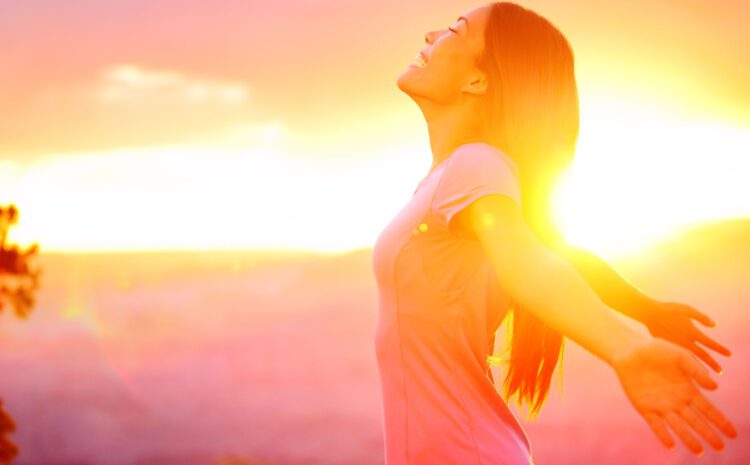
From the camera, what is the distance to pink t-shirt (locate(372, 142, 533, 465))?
3.00m

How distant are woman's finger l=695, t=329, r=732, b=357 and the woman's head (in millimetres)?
637

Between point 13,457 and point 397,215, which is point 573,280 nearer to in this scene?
point 397,215

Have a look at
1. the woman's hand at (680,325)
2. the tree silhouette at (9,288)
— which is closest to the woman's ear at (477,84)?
the woman's hand at (680,325)

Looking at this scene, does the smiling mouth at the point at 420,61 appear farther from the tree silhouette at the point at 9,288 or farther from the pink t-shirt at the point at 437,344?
the tree silhouette at the point at 9,288

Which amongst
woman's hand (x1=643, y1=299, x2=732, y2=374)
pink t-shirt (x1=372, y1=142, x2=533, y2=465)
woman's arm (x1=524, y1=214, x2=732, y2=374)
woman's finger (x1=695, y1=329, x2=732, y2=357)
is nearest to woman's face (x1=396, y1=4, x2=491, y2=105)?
pink t-shirt (x1=372, y1=142, x2=533, y2=465)

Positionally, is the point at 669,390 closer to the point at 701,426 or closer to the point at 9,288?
the point at 701,426

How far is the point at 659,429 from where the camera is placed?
6.97 ft

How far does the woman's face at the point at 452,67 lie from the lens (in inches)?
134

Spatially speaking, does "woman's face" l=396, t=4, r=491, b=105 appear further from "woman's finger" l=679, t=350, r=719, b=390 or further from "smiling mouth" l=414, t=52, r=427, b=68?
"woman's finger" l=679, t=350, r=719, b=390

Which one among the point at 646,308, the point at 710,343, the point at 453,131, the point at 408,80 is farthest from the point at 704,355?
the point at 408,80

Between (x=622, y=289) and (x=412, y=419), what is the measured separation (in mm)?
1335

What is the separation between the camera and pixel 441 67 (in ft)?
11.5

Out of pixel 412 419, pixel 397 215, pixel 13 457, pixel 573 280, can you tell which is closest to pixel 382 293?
pixel 397 215

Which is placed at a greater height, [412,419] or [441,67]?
[441,67]
